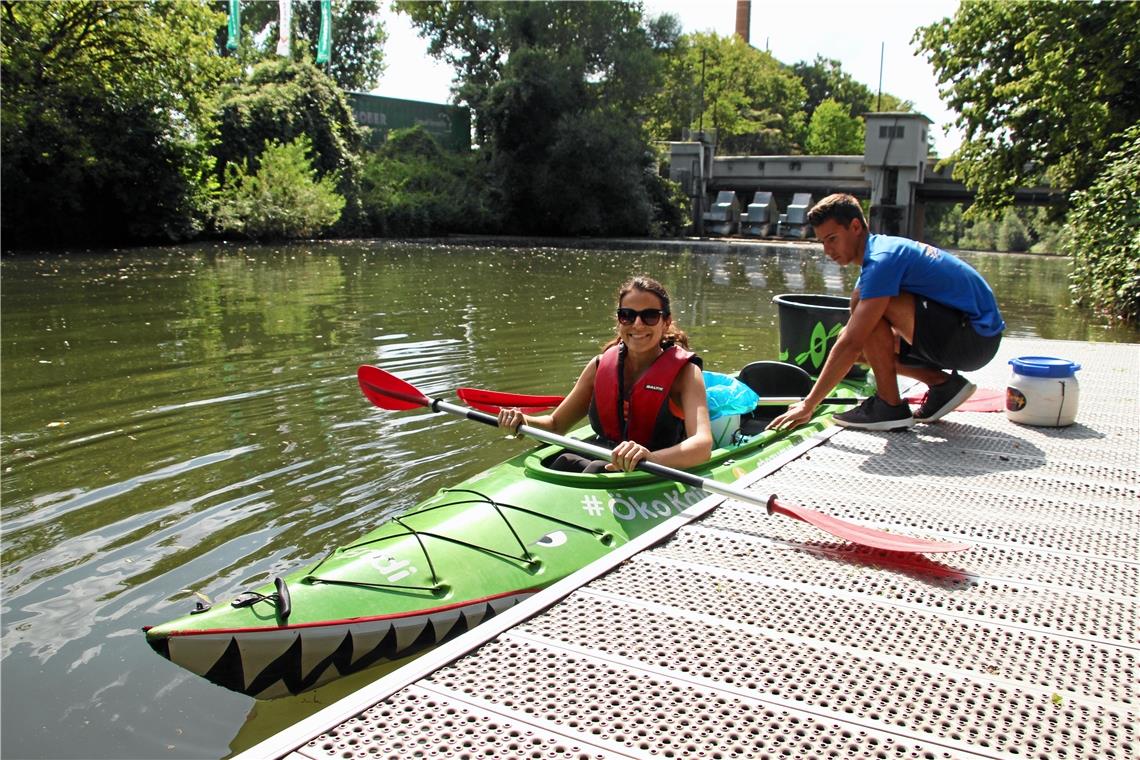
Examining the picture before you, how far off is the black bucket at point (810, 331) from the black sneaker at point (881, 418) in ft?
3.84

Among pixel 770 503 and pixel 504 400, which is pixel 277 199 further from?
pixel 770 503

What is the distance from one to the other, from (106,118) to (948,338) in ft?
74.1

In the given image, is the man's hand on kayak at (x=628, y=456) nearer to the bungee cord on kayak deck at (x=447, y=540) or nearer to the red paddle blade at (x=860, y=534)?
the bungee cord on kayak deck at (x=447, y=540)

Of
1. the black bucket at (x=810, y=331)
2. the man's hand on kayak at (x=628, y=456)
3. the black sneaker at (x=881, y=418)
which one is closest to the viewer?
the man's hand on kayak at (x=628, y=456)

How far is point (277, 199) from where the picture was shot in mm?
24453

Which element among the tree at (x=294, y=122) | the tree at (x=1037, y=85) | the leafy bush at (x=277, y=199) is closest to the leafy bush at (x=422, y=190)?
A: the tree at (x=294, y=122)

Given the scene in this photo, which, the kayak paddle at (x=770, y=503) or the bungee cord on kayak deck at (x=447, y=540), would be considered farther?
the bungee cord on kayak deck at (x=447, y=540)

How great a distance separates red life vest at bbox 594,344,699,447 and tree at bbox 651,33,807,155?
4063cm

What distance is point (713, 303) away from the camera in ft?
46.9

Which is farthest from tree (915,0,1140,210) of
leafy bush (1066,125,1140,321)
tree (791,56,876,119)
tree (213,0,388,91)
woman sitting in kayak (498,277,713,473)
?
tree (791,56,876,119)

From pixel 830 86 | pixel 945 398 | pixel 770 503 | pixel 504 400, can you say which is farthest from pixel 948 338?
pixel 830 86

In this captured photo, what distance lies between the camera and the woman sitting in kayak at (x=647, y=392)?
3.84 metres

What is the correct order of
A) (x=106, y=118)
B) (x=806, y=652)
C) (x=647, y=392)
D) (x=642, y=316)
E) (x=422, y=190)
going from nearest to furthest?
1. (x=806, y=652)
2. (x=642, y=316)
3. (x=647, y=392)
4. (x=106, y=118)
5. (x=422, y=190)

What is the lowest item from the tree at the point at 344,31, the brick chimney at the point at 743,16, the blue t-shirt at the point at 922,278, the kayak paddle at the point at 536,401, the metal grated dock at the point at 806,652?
the metal grated dock at the point at 806,652
